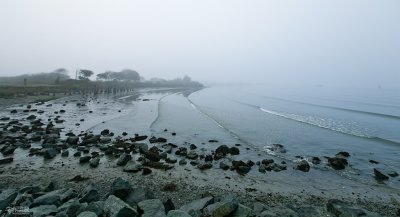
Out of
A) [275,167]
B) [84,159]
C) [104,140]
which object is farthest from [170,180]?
[104,140]

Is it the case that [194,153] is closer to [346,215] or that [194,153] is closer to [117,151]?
[117,151]

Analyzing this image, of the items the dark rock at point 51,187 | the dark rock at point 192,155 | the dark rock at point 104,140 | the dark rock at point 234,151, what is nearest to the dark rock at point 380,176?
the dark rock at point 234,151

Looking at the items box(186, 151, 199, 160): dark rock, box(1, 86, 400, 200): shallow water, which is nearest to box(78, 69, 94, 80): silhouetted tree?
box(1, 86, 400, 200): shallow water

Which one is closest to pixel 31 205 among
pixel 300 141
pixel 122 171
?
pixel 122 171

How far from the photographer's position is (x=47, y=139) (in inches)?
838

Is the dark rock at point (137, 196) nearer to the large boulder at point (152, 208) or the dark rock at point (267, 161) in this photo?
the large boulder at point (152, 208)

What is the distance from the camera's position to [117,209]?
8.82m

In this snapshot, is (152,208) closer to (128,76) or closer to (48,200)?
(48,200)

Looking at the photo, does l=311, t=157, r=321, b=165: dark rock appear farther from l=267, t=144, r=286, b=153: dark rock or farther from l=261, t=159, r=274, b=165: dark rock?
l=261, t=159, r=274, b=165: dark rock

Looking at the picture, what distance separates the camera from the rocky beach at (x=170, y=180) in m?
9.91

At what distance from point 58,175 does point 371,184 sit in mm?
17058

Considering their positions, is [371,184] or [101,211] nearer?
[101,211]

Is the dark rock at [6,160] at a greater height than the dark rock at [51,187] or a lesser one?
lesser

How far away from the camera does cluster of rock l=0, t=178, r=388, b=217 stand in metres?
8.98
